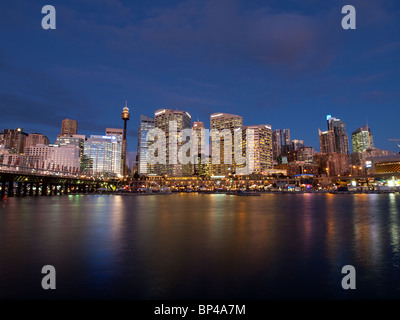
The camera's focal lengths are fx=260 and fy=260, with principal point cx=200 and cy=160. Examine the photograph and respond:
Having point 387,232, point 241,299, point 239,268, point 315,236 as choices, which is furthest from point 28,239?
point 387,232

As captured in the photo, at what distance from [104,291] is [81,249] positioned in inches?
243

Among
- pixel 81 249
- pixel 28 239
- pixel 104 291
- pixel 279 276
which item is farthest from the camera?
pixel 28 239

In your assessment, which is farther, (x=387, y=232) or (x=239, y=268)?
(x=387, y=232)

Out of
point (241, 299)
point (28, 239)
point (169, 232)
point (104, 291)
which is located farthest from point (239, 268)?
point (28, 239)

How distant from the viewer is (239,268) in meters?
9.80
